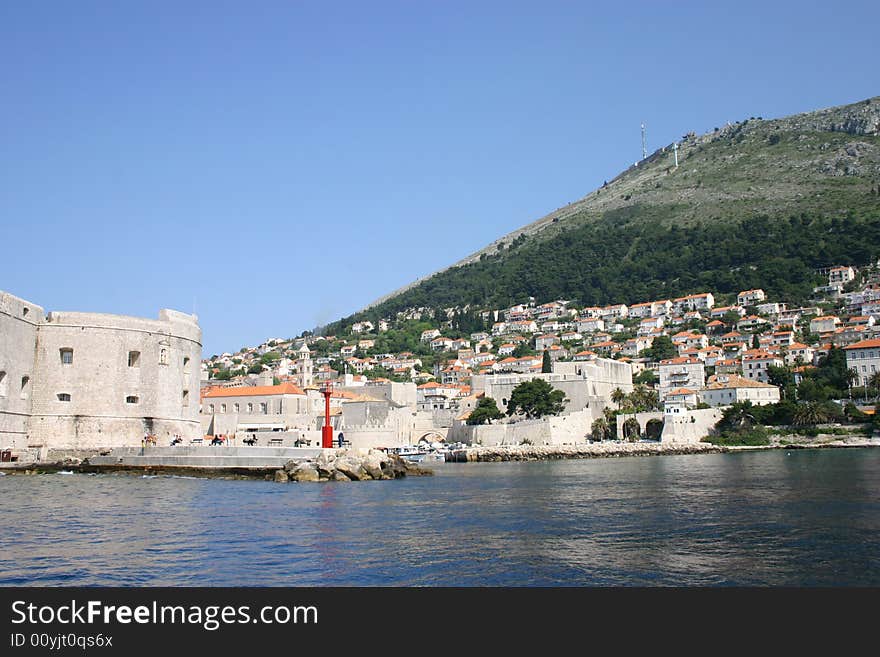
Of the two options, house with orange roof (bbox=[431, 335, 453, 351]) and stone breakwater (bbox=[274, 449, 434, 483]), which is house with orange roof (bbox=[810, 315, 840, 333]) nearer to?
house with orange roof (bbox=[431, 335, 453, 351])

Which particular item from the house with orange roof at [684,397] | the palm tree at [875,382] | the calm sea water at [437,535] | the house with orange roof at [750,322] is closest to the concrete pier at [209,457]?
the calm sea water at [437,535]

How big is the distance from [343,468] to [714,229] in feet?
357

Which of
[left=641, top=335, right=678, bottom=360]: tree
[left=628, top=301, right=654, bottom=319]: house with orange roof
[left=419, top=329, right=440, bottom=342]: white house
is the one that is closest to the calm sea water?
[left=641, top=335, right=678, bottom=360]: tree

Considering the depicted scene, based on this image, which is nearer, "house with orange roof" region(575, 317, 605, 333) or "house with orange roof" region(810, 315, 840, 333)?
"house with orange roof" region(810, 315, 840, 333)

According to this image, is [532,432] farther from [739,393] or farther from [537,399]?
[739,393]

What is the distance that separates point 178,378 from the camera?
1373 inches

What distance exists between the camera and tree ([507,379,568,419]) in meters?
59.2

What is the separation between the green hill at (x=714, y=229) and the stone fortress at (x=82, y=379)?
3328 inches

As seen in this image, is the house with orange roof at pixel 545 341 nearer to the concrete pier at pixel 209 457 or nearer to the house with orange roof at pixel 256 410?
the house with orange roof at pixel 256 410

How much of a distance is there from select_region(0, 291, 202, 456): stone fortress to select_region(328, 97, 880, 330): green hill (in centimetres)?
8454

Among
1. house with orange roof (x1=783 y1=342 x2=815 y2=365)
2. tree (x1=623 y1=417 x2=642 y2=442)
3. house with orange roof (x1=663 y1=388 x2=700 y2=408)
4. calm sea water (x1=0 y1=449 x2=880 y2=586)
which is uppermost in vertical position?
house with orange roof (x1=783 y1=342 x2=815 y2=365)

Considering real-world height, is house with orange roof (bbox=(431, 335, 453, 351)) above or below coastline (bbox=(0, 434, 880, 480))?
above

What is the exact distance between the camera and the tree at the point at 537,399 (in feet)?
194

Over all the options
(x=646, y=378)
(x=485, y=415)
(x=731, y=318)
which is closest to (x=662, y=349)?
(x=646, y=378)
